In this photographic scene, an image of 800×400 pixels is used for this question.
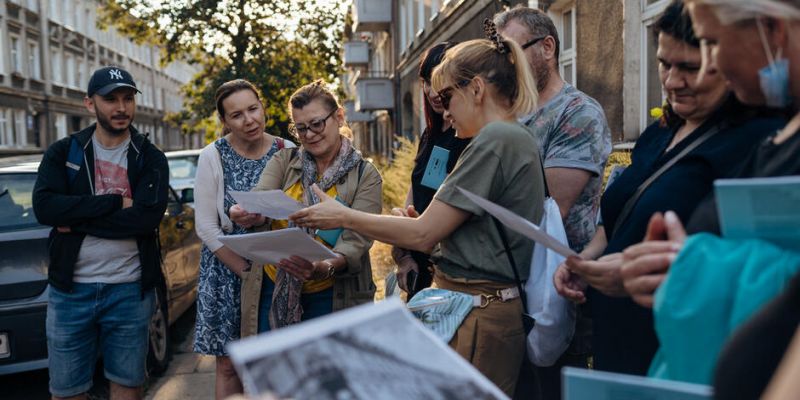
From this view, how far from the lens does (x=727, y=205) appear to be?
1.03 metres

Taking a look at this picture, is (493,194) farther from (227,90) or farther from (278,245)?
(227,90)

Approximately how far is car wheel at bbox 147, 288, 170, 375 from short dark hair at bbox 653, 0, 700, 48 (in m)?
4.13

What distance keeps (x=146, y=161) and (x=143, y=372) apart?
3.50ft

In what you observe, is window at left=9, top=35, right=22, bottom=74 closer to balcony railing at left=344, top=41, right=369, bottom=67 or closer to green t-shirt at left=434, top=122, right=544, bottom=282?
A: balcony railing at left=344, top=41, right=369, bottom=67

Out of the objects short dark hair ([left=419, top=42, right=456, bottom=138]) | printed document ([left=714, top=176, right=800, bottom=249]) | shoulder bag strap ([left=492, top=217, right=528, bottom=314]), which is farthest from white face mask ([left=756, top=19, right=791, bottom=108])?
short dark hair ([left=419, top=42, right=456, bottom=138])

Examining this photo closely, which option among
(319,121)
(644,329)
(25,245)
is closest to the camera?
(644,329)

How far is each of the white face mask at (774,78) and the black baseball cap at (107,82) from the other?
3.08 metres

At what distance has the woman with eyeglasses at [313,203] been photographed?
311 cm

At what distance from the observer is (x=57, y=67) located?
3528cm

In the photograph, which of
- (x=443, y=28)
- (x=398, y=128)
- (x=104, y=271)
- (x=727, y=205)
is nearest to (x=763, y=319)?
(x=727, y=205)

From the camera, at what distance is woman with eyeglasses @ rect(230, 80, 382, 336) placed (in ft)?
10.2

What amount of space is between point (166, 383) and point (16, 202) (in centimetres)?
164

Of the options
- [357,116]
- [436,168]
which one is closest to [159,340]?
[436,168]

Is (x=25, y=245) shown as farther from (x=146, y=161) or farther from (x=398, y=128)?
(x=398, y=128)
